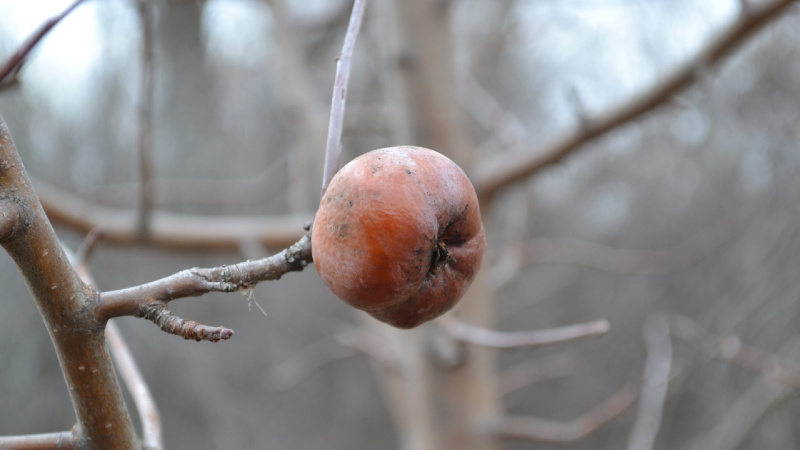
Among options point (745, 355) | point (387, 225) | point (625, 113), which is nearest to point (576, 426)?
point (745, 355)

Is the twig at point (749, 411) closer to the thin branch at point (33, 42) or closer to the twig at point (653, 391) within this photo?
the twig at point (653, 391)

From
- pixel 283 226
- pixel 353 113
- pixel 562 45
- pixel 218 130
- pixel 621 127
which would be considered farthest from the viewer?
pixel 218 130

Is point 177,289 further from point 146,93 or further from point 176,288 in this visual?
point 146,93

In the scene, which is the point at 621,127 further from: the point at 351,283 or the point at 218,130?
the point at 218,130

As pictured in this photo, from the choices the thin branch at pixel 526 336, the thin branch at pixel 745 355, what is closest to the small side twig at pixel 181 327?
the thin branch at pixel 526 336

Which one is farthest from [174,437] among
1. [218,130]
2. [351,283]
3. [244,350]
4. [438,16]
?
[351,283]

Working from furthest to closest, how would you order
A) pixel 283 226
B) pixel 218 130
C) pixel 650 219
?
pixel 218 130 < pixel 650 219 < pixel 283 226
